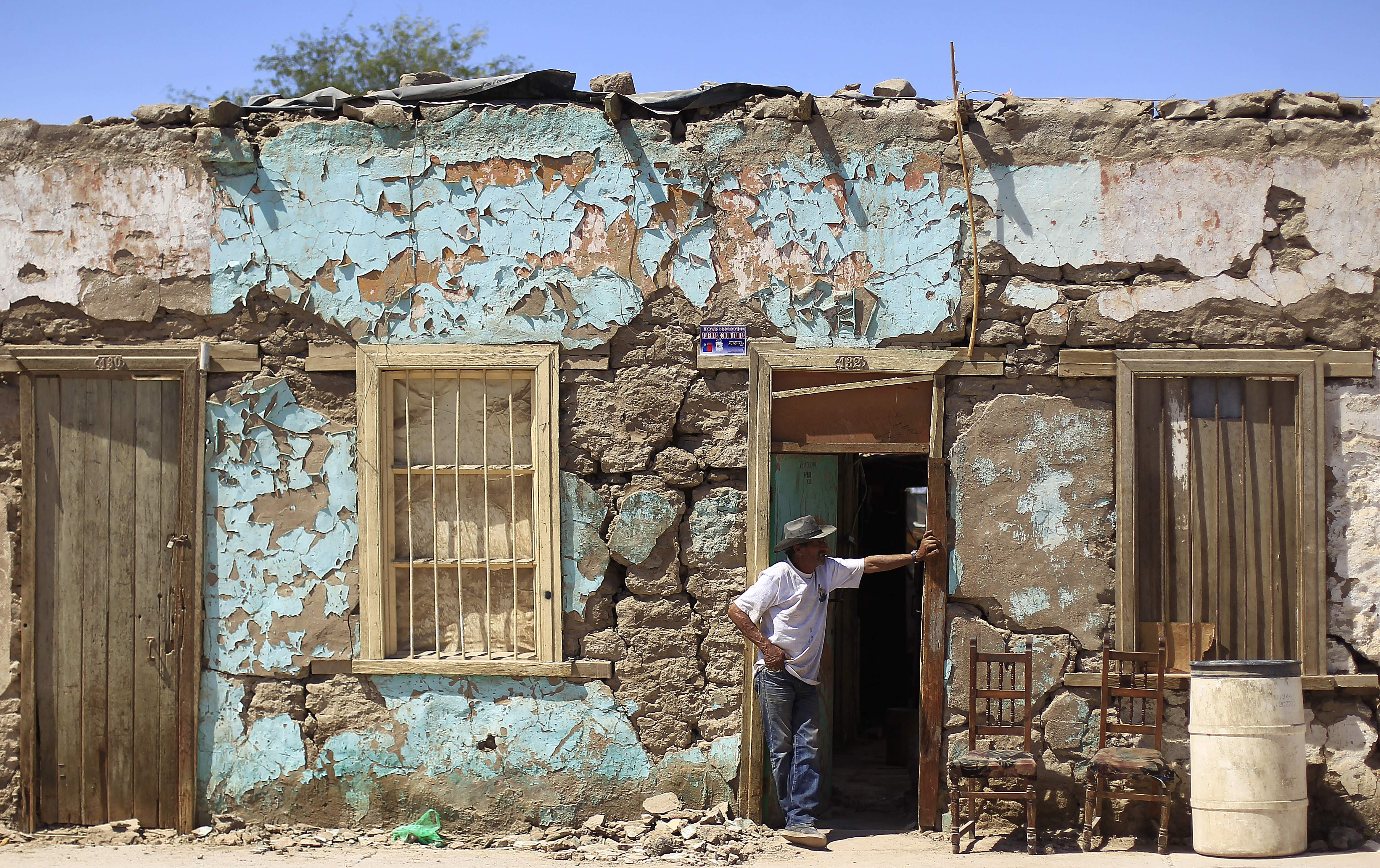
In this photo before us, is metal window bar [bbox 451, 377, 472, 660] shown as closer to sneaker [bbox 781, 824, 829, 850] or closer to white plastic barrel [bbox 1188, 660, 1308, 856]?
sneaker [bbox 781, 824, 829, 850]

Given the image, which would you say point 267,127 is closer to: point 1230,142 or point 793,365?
point 793,365

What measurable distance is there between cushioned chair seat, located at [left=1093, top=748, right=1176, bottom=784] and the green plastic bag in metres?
3.11

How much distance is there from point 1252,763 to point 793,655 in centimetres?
201

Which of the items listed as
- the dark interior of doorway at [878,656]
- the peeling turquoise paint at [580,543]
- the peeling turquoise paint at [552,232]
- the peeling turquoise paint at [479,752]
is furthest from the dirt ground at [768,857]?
the peeling turquoise paint at [552,232]

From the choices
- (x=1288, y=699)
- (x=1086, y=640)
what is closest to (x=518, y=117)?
(x=1086, y=640)

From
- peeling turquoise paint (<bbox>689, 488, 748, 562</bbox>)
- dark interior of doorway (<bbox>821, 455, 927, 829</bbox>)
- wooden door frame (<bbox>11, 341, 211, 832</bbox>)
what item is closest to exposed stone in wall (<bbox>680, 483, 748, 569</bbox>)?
peeling turquoise paint (<bbox>689, 488, 748, 562</bbox>)

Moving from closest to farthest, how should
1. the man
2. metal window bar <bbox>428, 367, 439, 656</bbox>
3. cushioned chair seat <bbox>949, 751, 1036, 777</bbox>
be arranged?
cushioned chair seat <bbox>949, 751, 1036, 777</bbox>, the man, metal window bar <bbox>428, 367, 439, 656</bbox>

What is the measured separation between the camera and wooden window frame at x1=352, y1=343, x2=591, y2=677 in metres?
5.12

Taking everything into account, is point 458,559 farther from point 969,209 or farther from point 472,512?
point 969,209

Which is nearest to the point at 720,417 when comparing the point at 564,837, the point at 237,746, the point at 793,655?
the point at 793,655

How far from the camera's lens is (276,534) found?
17.1 ft

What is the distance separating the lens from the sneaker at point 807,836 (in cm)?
475

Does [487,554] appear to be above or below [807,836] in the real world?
above

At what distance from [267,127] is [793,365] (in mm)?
2938
